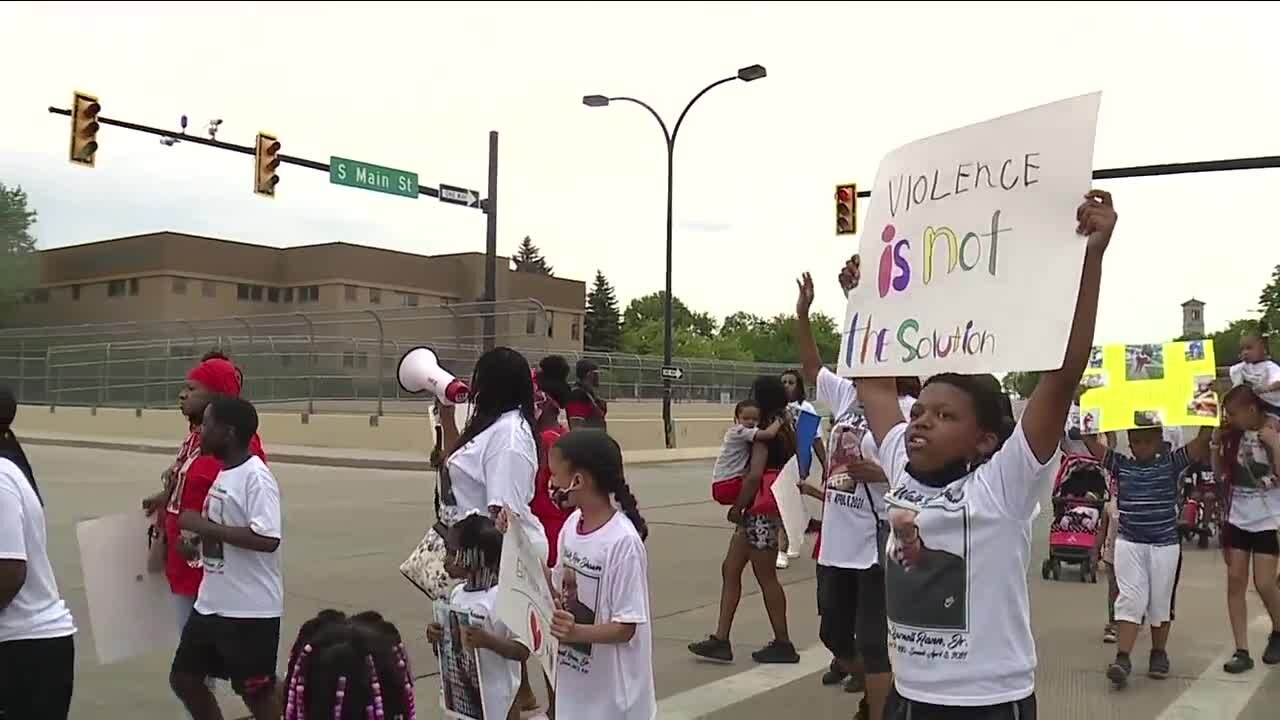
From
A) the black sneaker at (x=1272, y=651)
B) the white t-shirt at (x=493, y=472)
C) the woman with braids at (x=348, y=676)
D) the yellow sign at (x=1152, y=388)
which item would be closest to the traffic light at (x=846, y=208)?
the black sneaker at (x=1272, y=651)

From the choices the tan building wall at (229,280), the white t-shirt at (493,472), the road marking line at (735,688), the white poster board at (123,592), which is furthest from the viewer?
the tan building wall at (229,280)

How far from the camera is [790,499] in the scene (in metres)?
7.25

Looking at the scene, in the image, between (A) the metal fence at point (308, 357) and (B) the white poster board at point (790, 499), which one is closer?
(B) the white poster board at point (790, 499)

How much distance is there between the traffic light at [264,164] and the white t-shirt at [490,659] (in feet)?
57.4

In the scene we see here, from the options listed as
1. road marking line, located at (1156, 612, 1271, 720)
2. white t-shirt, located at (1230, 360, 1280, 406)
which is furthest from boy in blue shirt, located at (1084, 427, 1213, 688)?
white t-shirt, located at (1230, 360, 1280, 406)

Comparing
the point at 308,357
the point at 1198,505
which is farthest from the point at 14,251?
the point at 1198,505

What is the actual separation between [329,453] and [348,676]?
24077 millimetres

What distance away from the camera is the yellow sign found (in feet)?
20.2

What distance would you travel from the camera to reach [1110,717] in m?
5.98

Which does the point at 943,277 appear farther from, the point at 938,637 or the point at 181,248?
the point at 181,248

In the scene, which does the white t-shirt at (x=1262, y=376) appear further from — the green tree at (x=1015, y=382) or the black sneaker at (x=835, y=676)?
the black sneaker at (x=835, y=676)

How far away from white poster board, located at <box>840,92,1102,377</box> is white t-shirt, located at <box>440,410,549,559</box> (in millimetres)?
1282

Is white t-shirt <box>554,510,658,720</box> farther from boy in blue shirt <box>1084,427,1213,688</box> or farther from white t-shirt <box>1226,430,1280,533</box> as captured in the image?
white t-shirt <box>1226,430,1280,533</box>

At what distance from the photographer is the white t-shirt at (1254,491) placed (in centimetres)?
710
